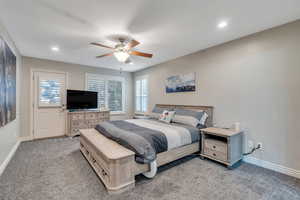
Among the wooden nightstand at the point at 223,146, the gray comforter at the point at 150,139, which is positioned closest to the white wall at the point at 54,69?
the gray comforter at the point at 150,139

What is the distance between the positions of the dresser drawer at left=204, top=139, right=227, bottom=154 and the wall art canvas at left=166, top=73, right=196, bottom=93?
4.86 feet

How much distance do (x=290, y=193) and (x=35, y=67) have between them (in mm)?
6289

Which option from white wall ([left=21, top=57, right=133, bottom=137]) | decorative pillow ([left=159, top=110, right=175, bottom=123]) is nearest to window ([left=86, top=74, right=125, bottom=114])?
white wall ([left=21, top=57, right=133, bottom=137])

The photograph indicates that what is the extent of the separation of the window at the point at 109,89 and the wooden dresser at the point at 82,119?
65 cm

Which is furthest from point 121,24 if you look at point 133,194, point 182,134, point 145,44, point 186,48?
point 133,194

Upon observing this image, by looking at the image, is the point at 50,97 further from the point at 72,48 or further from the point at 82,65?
the point at 72,48

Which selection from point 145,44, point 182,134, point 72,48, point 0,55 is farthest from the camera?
point 72,48

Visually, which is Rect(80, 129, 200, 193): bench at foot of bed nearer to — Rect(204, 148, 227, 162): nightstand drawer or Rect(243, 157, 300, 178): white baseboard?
Rect(204, 148, 227, 162): nightstand drawer

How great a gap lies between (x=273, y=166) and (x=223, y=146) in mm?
862

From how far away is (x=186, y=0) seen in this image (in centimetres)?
182

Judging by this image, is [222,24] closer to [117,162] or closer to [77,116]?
[117,162]

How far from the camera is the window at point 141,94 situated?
18.7 ft

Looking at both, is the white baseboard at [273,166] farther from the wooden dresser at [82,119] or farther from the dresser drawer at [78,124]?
the dresser drawer at [78,124]

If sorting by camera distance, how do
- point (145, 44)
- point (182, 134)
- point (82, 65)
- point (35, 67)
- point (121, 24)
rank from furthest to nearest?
point (82, 65) < point (35, 67) < point (145, 44) < point (182, 134) < point (121, 24)
